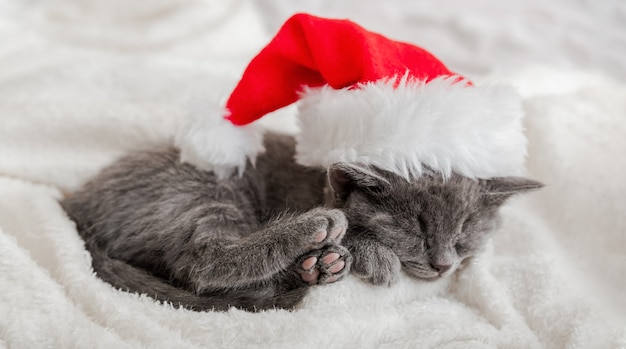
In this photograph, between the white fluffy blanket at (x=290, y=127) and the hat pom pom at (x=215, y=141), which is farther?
the hat pom pom at (x=215, y=141)

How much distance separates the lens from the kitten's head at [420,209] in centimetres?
108

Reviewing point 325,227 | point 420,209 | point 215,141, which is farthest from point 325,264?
point 215,141

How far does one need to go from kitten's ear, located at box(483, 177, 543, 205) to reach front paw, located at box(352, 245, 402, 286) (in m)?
0.22

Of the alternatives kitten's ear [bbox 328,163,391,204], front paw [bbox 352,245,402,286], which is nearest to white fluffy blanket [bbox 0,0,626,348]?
front paw [bbox 352,245,402,286]

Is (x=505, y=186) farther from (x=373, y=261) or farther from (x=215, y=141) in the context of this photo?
(x=215, y=141)

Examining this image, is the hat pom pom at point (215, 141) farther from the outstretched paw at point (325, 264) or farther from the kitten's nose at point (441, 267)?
the kitten's nose at point (441, 267)

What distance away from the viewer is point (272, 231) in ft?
3.69

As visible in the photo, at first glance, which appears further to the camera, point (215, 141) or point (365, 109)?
point (215, 141)

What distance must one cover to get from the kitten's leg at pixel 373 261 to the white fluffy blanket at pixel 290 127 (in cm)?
3

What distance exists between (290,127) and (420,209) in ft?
2.16

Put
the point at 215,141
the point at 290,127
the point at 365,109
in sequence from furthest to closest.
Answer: the point at 290,127
the point at 215,141
the point at 365,109

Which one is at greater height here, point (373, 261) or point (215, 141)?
point (215, 141)

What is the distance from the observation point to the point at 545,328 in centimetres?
112

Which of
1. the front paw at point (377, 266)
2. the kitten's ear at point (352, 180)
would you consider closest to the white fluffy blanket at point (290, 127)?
the front paw at point (377, 266)
